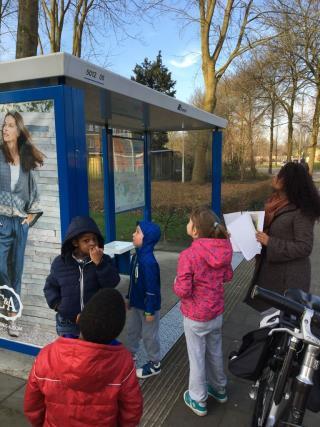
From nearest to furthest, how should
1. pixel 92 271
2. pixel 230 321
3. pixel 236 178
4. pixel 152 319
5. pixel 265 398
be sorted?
pixel 265 398 → pixel 92 271 → pixel 152 319 → pixel 230 321 → pixel 236 178

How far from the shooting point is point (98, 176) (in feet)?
42.5

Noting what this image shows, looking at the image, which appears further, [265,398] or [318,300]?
[265,398]

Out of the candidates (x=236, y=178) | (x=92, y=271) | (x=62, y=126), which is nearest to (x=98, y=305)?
(x=92, y=271)

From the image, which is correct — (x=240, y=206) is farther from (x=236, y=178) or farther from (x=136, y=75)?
(x=136, y=75)

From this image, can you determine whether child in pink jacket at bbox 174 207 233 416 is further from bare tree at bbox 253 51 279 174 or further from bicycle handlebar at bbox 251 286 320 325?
bare tree at bbox 253 51 279 174

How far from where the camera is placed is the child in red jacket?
148 cm

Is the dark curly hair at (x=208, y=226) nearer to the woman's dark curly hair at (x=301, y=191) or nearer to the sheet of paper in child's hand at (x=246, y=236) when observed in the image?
the sheet of paper in child's hand at (x=246, y=236)

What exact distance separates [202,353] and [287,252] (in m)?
0.95

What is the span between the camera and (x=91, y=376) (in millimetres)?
1477

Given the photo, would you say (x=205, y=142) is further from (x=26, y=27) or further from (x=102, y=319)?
(x=102, y=319)

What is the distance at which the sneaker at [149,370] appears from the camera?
10.3 feet

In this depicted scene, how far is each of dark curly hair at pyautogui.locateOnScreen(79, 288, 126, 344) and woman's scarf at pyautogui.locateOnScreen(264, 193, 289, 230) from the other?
166 centimetres

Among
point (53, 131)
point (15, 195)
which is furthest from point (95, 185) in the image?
point (53, 131)

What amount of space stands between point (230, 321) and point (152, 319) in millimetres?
1712
